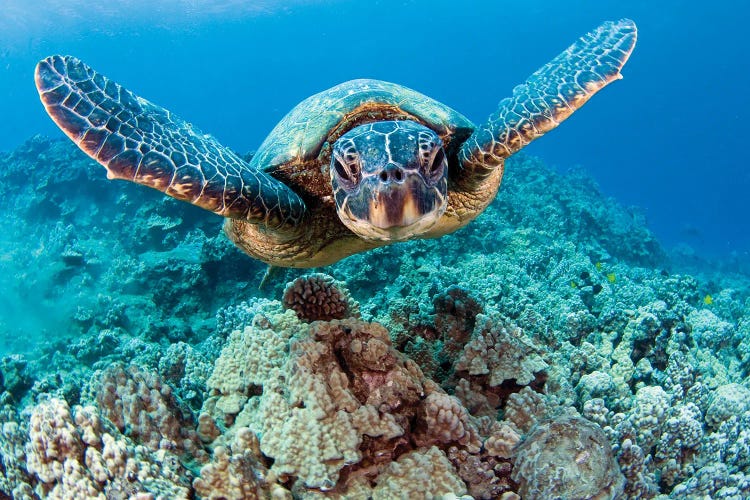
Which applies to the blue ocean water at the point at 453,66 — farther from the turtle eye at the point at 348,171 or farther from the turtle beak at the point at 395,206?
the turtle beak at the point at 395,206

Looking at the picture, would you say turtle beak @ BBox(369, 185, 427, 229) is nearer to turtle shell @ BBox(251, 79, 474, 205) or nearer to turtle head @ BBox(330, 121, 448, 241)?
turtle head @ BBox(330, 121, 448, 241)

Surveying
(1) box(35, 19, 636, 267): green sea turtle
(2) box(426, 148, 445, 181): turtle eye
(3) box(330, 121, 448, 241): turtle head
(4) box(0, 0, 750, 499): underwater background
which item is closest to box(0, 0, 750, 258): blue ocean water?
(4) box(0, 0, 750, 499): underwater background

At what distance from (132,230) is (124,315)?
3.61 meters

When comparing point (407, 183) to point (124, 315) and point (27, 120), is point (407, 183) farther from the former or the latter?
point (27, 120)

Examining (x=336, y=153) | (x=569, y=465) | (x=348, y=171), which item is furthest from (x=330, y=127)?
(x=569, y=465)

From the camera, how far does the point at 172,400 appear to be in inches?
101

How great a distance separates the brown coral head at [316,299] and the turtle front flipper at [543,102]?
1.61 meters

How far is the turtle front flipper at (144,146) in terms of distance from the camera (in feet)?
8.70

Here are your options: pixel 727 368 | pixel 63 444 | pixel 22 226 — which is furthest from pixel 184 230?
pixel 727 368

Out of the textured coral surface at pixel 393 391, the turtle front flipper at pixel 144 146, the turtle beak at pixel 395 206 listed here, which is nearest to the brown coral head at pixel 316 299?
the textured coral surface at pixel 393 391

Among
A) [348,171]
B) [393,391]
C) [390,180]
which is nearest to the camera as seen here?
[393,391]

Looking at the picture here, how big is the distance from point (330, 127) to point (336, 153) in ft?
3.66

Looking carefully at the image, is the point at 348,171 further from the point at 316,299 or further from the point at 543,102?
the point at 543,102

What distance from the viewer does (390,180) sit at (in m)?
2.52
